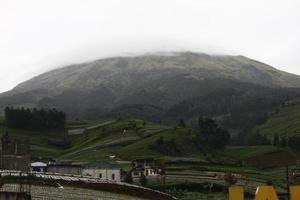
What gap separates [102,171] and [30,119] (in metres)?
63.6

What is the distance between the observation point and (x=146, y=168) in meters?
96.8

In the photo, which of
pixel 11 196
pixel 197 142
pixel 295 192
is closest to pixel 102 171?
pixel 197 142

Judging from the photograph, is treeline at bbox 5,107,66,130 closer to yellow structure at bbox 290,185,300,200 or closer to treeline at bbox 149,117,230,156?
treeline at bbox 149,117,230,156

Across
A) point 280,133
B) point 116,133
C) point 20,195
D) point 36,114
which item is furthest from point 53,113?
point 20,195

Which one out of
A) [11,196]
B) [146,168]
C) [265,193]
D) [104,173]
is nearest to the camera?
[265,193]

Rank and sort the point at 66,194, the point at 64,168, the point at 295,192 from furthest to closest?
the point at 64,168
the point at 66,194
the point at 295,192

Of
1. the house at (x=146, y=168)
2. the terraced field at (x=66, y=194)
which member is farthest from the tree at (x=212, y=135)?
the terraced field at (x=66, y=194)

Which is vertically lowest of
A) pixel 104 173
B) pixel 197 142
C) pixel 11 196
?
pixel 104 173

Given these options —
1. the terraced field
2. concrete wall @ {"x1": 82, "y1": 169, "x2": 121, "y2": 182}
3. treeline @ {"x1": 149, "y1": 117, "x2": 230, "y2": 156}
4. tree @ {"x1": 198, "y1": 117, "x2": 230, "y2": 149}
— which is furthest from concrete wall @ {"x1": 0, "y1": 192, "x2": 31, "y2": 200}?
tree @ {"x1": 198, "y1": 117, "x2": 230, "y2": 149}

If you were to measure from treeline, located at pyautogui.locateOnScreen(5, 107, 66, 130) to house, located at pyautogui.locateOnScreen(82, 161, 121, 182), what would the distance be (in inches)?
2371

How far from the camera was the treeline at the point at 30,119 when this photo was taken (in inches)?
5974

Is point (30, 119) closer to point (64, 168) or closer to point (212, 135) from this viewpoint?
point (212, 135)

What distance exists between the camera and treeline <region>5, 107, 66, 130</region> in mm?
151750

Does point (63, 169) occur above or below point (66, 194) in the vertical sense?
below
